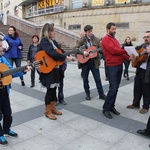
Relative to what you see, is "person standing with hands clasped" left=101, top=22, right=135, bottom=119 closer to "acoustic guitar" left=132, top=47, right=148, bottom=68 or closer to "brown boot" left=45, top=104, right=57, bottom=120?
"acoustic guitar" left=132, top=47, right=148, bottom=68

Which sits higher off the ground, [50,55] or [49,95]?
[50,55]

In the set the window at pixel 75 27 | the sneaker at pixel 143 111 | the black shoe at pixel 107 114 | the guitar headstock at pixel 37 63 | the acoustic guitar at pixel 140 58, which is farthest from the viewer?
the window at pixel 75 27

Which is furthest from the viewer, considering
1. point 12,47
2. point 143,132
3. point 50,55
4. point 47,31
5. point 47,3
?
point 47,3

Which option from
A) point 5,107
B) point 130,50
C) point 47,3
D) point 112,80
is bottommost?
point 5,107

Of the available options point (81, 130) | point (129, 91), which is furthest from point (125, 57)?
point (129, 91)

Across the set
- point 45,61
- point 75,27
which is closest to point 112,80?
point 45,61

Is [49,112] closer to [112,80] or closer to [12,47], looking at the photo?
[112,80]

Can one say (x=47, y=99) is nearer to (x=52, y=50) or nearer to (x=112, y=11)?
(x=52, y=50)

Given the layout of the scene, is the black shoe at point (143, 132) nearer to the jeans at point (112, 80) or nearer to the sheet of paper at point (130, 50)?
the jeans at point (112, 80)

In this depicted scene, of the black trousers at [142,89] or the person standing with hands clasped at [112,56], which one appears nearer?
the person standing with hands clasped at [112,56]

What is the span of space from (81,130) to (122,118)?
1.02 metres

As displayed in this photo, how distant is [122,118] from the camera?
4.43 meters

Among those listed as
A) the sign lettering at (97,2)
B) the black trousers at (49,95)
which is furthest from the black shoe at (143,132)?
the sign lettering at (97,2)

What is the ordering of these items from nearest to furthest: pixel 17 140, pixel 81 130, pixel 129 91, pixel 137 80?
pixel 17 140 → pixel 81 130 → pixel 137 80 → pixel 129 91
